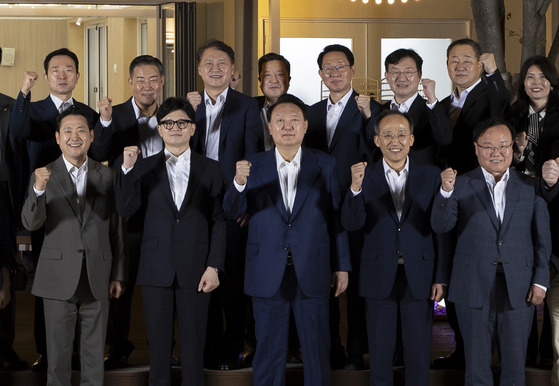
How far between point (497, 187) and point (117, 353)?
2003mm

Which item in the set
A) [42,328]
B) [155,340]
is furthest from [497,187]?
[42,328]

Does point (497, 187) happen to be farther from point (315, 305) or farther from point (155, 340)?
point (155, 340)

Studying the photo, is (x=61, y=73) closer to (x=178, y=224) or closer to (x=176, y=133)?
(x=176, y=133)

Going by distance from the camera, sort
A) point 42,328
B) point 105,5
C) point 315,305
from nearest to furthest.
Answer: point 315,305 → point 42,328 → point 105,5

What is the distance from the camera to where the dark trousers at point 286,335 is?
3725mm

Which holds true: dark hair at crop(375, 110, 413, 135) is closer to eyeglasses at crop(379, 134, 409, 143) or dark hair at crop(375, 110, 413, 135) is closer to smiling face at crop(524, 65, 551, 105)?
eyeglasses at crop(379, 134, 409, 143)

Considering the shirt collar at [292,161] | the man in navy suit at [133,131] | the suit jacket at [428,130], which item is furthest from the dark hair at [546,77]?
the man in navy suit at [133,131]

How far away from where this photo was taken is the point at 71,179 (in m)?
3.78

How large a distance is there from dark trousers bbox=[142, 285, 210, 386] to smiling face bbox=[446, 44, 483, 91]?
1665 millimetres

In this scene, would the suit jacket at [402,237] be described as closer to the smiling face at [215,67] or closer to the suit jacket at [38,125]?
the smiling face at [215,67]

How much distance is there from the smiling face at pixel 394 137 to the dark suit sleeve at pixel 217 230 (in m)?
0.76

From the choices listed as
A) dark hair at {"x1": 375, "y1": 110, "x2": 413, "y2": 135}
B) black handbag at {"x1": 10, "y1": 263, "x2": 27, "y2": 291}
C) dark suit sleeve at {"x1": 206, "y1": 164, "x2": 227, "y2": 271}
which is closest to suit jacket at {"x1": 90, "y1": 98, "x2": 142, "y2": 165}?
dark suit sleeve at {"x1": 206, "y1": 164, "x2": 227, "y2": 271}

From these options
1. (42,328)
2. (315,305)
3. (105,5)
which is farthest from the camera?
(105,5)

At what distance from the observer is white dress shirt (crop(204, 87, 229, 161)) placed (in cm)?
414
